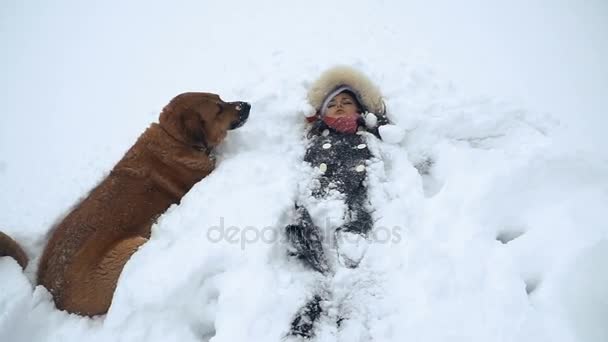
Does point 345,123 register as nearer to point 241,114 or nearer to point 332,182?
point 332,182

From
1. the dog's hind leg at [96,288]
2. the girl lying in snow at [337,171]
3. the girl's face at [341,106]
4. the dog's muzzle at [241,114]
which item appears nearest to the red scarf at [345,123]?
the girl lying in snow at [337,171]

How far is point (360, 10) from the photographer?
7418mm

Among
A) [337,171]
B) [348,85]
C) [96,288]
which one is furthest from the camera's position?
[348,85]

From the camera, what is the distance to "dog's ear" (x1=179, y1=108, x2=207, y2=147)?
363 centimetres

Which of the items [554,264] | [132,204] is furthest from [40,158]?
[554,264]

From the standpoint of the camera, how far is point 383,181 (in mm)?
3127

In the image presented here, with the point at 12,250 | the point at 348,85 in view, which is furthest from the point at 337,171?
the point at 12,250

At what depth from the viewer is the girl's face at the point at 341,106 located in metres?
Result: 3.93

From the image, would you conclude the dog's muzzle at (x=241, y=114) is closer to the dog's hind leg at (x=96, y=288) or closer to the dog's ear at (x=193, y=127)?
the dog's ear at (x=193, y=127)

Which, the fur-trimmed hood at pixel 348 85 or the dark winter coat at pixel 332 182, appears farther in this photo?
the fur-trimmed hood at pixel 348 85

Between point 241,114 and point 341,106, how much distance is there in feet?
3.44

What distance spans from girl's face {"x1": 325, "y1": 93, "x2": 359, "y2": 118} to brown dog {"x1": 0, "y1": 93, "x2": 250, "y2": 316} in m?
0.87

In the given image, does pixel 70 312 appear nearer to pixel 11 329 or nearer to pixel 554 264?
pixel 11 329

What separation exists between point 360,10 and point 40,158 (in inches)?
234
